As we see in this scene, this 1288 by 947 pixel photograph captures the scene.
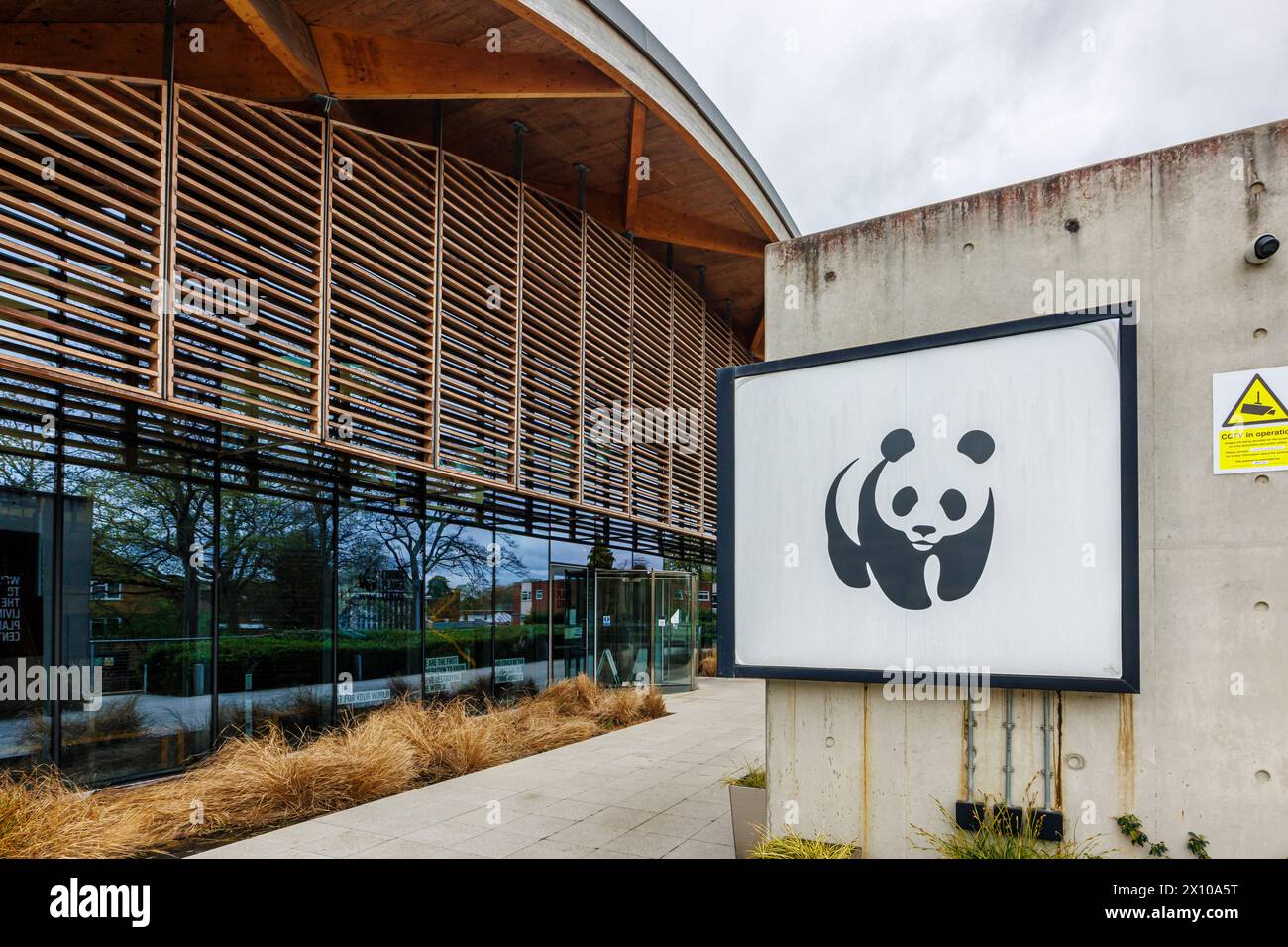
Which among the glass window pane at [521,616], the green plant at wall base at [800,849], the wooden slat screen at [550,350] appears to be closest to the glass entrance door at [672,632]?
the glass window pane at [521,616]

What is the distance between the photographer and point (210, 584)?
8.46 m

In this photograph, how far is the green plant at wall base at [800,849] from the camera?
185 inches

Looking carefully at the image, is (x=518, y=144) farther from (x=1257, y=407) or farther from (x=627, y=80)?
(x=1257, y=407)

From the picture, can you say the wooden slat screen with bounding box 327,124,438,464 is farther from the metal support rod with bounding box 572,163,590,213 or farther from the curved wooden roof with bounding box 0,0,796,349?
the metal support rod with bounding box 572,163,590,213

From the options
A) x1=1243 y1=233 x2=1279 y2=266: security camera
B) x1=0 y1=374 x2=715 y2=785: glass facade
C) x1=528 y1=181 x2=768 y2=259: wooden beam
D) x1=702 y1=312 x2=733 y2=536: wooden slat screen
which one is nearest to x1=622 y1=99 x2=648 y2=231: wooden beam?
x1=528 y1=181 x2=768 y2=259: wooden beam

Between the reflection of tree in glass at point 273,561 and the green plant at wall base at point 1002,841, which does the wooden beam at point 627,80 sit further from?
the green plant at wall base at point 1002,841

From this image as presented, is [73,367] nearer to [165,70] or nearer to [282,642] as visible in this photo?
[165,70]

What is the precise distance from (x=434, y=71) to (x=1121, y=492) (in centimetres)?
820

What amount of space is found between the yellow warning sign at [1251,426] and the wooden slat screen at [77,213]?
743 cm

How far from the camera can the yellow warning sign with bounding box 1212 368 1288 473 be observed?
3992 millimetres

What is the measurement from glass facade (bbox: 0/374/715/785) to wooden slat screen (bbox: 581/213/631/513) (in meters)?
1.88

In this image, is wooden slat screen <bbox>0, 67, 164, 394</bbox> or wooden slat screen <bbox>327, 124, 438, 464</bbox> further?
wooden slat screen <bbox>327, 124, 438, 464</bbox>
